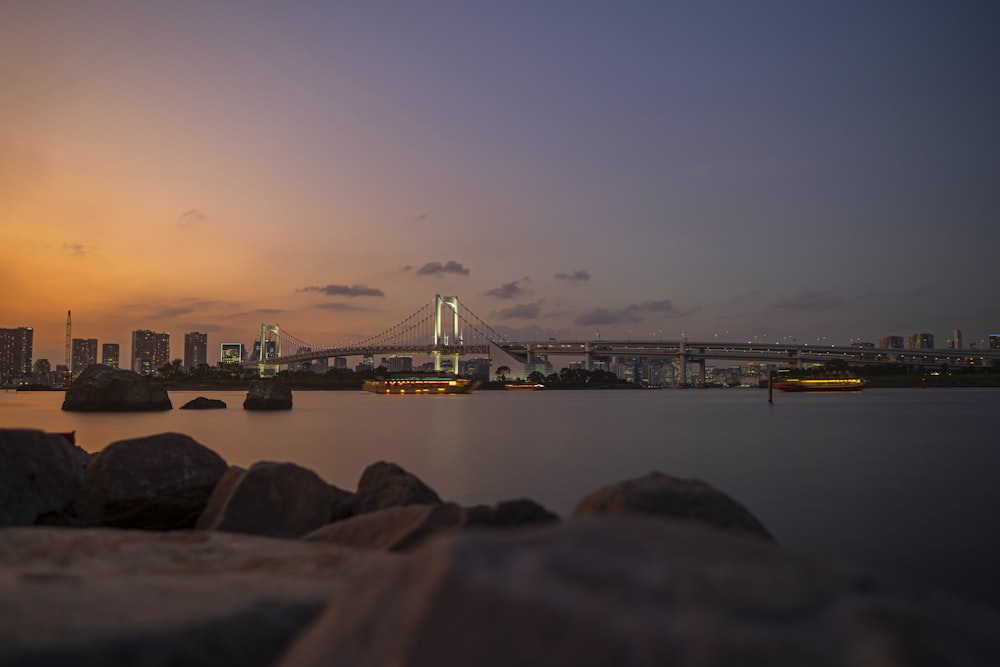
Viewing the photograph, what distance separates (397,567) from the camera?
1941mm

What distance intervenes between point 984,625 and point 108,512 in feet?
22.3

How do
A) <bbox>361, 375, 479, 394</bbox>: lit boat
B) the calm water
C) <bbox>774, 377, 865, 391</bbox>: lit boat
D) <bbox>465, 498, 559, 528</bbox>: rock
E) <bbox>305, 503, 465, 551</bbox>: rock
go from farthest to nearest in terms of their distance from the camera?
<bbox>361, 375, 479, 394</bbox>: lit boat → <bbox>774, 377, 865, 391</bbox>: lit boat → the calm water → <bbox>465, 498, 559, 528</bbox>: rock → <bbox>305, 503, 465, 551</bbox>: rock

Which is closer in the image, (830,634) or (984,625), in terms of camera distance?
(830,634)

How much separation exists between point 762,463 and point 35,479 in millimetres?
14623

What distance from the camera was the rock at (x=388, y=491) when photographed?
633 centimetres

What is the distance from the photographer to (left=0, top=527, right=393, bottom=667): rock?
6.73 ft

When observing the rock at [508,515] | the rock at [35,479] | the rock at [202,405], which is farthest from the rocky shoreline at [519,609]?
the rock at [202,405]

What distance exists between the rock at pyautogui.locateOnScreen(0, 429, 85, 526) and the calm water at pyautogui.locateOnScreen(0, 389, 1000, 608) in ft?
20.7

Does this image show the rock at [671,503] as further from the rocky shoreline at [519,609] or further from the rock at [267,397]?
the rock at [267,397]

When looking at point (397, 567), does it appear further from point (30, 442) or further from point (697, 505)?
point (30, 442)

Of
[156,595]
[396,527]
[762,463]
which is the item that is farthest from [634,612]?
[762,463]

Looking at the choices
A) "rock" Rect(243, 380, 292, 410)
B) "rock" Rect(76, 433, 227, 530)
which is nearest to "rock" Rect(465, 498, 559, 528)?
"rock" Rect(76, 433, 227, 530)

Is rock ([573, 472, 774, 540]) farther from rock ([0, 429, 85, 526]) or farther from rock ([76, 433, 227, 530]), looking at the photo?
rock ([0, 429, 85, 526])

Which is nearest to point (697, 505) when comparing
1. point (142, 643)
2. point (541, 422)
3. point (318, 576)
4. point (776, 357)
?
point (318, 576)
